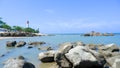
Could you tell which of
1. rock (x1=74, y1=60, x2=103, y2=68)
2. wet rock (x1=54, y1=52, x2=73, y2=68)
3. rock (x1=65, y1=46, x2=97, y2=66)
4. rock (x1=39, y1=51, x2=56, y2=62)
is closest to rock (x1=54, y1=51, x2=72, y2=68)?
wet rock (x1=54, y1=52, x2=73, y2=68)

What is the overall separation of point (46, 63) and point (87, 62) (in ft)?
12.4

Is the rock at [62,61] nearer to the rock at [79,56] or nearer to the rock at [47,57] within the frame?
the rock at [79,56]

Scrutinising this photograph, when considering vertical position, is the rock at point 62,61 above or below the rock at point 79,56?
below

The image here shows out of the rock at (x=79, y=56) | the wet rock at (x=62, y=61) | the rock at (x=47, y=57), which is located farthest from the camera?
the rock at (x=47, y=57)

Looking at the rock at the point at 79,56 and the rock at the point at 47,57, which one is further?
the rock at the point at 47,57

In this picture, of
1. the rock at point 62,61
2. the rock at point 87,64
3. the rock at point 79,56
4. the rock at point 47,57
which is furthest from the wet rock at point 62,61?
the rock at point 47,57

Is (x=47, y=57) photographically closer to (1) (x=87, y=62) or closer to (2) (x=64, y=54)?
(2) (x=64, y=54)

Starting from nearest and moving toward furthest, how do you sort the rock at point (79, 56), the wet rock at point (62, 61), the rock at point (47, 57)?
the rock at point (79, 56) < the wet rock at point (62, 61) < the rock at point (47, 57)

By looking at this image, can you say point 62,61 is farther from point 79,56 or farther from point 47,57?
point 47,57

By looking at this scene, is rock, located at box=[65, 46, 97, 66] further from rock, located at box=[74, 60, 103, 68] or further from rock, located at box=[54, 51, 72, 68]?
rock, located at box=[54, 51, 72, 68]

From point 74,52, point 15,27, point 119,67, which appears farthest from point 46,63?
point 15,27

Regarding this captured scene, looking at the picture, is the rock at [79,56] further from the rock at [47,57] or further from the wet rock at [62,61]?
the rock at [47,57]

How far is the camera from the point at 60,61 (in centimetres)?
1127

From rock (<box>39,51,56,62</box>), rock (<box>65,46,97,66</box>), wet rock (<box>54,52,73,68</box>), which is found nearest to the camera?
rock (<box>65,46,97,66</box>)
